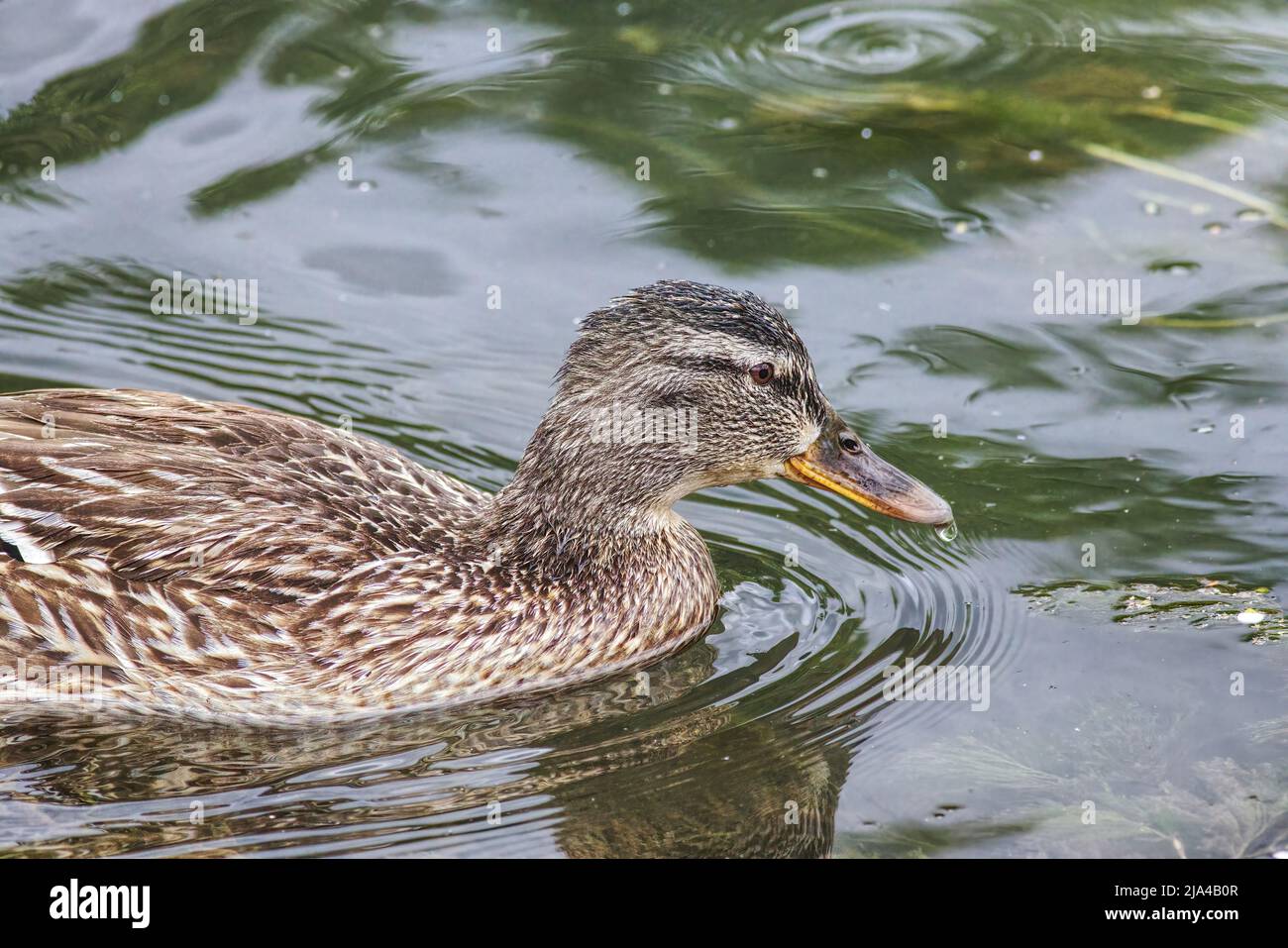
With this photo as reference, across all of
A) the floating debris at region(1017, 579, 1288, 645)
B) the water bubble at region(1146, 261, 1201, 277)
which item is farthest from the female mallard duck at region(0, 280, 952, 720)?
the water bubble at region(1146, 261, 1201, 277)

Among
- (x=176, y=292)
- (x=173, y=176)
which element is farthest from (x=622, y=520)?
(x=173, y=176)

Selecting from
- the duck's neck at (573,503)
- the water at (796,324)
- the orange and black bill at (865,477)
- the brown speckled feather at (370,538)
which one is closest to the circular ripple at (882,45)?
the water at (796,324)

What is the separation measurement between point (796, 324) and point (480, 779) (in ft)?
14.8

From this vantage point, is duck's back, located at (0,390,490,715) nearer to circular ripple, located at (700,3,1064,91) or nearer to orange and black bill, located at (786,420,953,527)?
orange and black bill, located at (786,420,953,527)

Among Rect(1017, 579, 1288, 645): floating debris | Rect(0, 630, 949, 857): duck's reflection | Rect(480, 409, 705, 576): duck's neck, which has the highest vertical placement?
Rect(480, 409, 705, 576): duck's neck

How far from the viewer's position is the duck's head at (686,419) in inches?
328

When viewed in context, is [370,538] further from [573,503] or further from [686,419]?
[686,419]

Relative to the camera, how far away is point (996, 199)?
1207 cm

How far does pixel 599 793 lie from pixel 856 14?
26.9 ft

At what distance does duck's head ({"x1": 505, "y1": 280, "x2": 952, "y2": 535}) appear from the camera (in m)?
8.32

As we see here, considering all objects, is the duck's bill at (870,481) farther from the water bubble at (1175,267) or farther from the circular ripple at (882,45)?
the circular ripple at (882,45)

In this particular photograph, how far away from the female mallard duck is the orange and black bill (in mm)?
11

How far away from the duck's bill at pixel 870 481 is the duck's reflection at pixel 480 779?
34.0 inches

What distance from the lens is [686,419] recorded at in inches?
334
